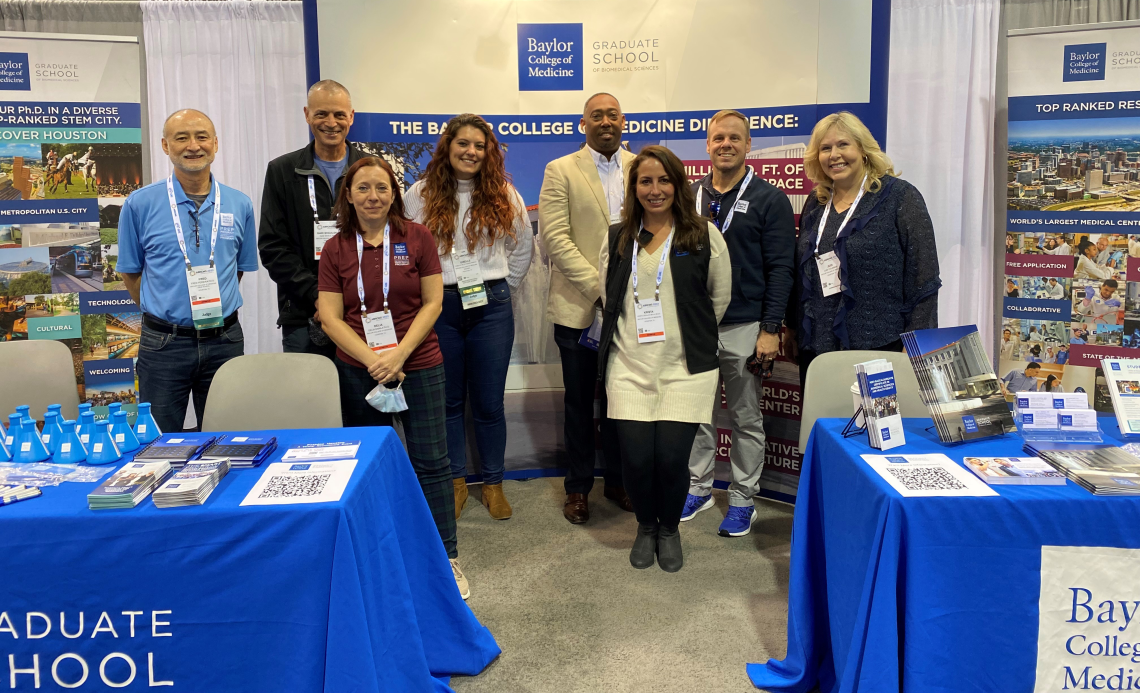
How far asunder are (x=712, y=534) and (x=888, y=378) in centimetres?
156

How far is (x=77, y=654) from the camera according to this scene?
5.38 feet

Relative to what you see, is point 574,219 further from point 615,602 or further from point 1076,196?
point 1076,196

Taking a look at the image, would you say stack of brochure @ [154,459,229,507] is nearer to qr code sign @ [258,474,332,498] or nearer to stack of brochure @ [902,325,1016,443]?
qr code sign @ [258,474,332,498]

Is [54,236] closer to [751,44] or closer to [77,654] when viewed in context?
[77,654]

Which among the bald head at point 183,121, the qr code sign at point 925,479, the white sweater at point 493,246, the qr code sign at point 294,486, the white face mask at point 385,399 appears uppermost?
the bald head at point 183,121

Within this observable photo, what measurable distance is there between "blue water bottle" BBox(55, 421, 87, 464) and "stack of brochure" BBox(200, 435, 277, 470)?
12.2 inches

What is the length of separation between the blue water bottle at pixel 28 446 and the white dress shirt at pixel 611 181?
2229mm

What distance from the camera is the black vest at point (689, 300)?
2.86 m

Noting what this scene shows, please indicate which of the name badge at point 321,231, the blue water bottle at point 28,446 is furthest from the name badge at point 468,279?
the blue water bottle at point 28,446

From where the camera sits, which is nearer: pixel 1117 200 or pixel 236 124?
pixel 1117 200

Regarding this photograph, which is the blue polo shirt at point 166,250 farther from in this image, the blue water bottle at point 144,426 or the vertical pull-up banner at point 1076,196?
the vertical pull-up banner at point 1076,196

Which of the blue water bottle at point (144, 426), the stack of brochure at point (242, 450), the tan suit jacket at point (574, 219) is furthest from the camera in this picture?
the tan suit jacket at point (574, 219)

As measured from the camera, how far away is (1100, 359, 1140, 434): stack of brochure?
2.13 meters

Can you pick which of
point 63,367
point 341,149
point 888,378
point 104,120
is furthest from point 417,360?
point 104,120
